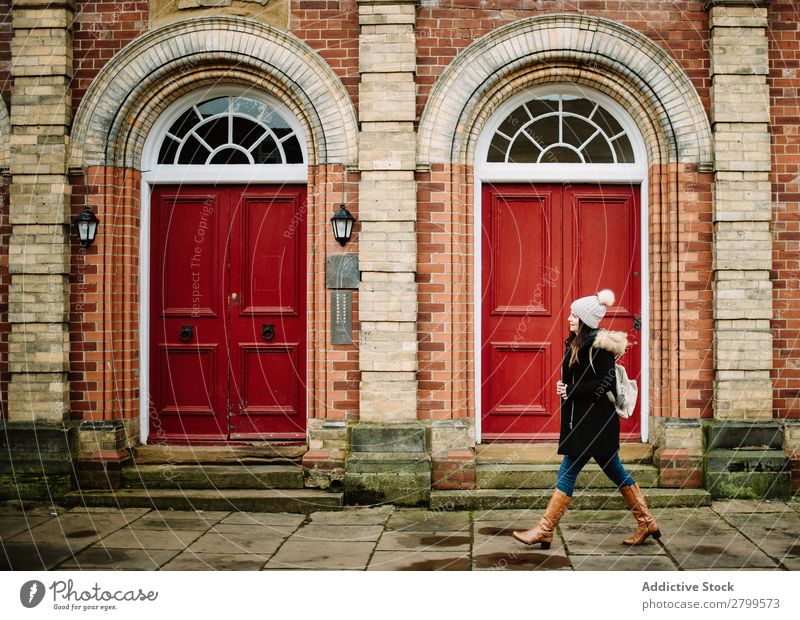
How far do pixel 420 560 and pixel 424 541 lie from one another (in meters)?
0.44

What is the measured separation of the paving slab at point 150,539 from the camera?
→ 6164mm

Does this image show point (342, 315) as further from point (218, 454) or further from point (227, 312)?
point (218, 454)

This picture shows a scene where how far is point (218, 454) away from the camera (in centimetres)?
767

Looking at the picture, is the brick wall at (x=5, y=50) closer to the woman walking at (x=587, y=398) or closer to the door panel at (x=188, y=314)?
the door panel at (x=188, y=314)

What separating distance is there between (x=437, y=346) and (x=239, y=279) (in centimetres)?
206

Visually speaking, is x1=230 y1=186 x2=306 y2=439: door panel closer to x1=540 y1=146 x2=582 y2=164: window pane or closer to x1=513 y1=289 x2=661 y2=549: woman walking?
x1=540 y1=146 x2=582 y2=164: window pane

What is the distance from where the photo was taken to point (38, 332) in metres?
7.45

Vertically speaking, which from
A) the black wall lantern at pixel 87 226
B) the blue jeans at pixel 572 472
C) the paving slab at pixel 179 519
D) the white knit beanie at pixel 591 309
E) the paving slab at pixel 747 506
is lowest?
the paving slab at pixel 179 519

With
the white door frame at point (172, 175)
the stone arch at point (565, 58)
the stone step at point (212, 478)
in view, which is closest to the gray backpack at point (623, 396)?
the stone arch at point (565, 58)

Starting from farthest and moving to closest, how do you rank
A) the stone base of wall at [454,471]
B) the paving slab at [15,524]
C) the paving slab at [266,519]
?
the stone base of wall at [454,471] < the paving slab at [266,519] < the paving slab at [15,524]

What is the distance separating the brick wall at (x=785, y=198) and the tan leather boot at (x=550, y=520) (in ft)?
9.25

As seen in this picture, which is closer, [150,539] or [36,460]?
[150,539]

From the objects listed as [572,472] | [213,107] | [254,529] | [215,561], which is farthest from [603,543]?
[213,107]

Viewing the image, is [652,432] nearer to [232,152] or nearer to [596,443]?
[596,443]
